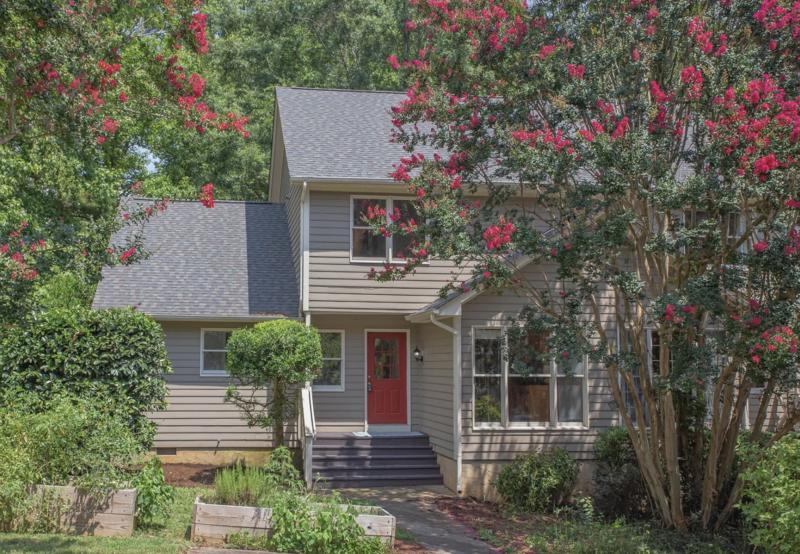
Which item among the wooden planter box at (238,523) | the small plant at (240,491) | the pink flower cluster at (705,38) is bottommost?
the wooden planter box at (238,523)

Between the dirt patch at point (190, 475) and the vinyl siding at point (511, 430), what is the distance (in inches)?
179

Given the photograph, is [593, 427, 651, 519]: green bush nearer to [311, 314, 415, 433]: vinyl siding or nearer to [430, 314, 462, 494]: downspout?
[430, 314, 462, 494]: downspout

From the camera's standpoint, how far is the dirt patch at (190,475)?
13.8 metres

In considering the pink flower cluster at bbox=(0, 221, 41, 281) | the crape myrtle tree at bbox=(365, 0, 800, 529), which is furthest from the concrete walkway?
the pink flower cluster at bbox=(0, 221, 41, 281)

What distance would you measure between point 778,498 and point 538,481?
571 cm

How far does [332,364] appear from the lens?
55.3ft

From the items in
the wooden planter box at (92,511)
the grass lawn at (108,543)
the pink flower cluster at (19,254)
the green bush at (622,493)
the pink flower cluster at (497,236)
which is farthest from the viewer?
the green bush at (622,493)

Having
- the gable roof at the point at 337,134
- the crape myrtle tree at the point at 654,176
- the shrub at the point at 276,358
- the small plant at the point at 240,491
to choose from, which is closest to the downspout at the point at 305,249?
the gable roof at the point at 337,134

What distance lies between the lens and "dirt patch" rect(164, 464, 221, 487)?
45.3 feet

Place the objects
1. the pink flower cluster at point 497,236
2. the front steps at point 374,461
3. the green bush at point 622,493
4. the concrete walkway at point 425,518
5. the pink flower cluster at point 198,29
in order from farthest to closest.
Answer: the front steps at point 374,461
the green bush at point 622,493
the concrete walkway at point 425,518
the pink flower cluster at point 497,236
the pink flower cluster at point 198,29

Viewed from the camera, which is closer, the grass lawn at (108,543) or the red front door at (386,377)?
the grass lawn at (108,543)

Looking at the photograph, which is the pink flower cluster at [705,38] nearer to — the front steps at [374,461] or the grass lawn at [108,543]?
the grass lawn at [108,543]

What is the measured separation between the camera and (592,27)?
35.9 ft

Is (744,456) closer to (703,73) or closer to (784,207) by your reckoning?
(784,207)
